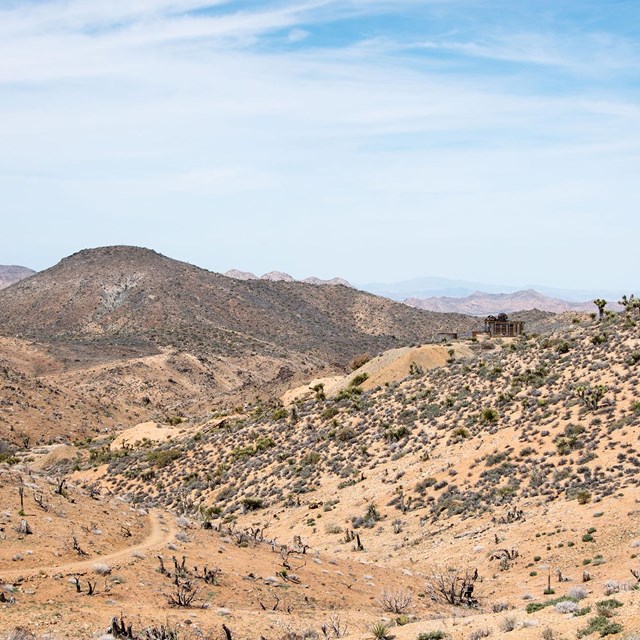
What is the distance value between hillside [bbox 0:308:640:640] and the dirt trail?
627mm

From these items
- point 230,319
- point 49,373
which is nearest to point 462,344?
point 49,373

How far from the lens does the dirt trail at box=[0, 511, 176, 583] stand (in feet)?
51.3

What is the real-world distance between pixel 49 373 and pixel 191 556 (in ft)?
246

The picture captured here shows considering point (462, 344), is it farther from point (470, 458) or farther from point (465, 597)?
point (465, 597)

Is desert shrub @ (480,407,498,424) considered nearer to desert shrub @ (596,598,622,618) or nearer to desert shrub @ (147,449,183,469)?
desert shrub @ (147,449,183,469)

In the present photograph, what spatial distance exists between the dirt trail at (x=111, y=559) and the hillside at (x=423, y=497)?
0.63 meters

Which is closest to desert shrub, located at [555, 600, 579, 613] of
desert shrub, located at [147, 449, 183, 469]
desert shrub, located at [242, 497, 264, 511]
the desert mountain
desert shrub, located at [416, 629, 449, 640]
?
desert shrub, located at [416, 629, 449, 640]

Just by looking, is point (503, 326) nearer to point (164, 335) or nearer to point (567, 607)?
point (567, 607)

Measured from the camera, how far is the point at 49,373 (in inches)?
3455

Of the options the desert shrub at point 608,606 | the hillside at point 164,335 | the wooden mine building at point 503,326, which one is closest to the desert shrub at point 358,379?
the hillside at point 164,335

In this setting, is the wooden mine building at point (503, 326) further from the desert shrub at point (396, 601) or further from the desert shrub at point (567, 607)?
the desert shrub at point (567, 607)

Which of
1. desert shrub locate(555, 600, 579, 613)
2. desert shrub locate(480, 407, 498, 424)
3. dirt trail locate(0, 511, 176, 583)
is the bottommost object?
dirt trail locate(0, 511, 176, 583)

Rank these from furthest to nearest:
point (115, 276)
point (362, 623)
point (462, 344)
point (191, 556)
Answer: point (115, 276)
point (462, 344)
point (191, 556)
point (362, 623)

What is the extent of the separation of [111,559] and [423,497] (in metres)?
15.9
